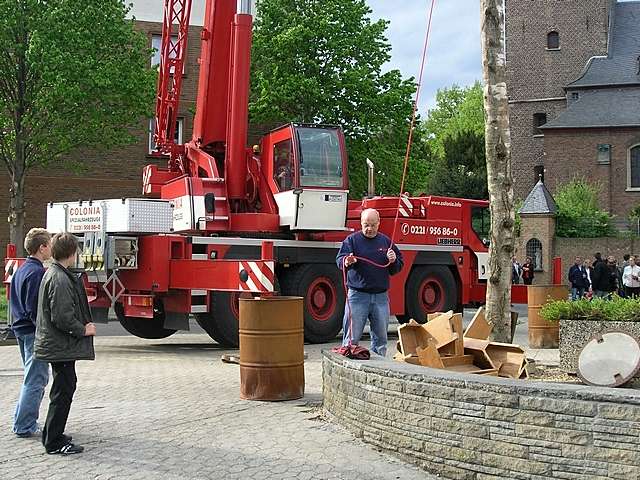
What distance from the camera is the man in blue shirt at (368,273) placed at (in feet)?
29.0

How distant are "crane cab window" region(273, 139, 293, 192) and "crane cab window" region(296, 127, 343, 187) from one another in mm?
220

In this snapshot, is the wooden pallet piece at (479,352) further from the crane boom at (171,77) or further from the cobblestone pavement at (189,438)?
the crane boom at (171,77)

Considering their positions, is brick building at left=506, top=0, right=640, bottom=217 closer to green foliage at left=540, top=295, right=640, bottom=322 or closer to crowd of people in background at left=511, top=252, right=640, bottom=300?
crowd of people in background at left=511, top=252, right=640, bottom=300

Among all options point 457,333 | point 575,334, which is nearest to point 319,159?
point 575,334

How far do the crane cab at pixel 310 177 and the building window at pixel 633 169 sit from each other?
134 ft

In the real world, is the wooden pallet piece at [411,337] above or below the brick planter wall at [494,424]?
above

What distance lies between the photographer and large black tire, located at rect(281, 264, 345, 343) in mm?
14969

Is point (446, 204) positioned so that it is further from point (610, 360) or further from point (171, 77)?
point (610, 360)

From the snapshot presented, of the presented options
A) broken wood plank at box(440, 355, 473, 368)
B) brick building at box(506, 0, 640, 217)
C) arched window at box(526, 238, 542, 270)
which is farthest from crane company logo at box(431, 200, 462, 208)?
brick building at box(506, 0, 640, 217)

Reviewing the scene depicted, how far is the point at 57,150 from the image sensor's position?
2664 centimetres

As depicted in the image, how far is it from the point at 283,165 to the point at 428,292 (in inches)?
162

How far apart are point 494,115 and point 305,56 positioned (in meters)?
27.3

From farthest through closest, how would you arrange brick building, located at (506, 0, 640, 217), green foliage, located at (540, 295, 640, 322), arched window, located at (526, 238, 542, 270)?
brick building, located at (506, 0, 640, 217), arched window, located at (526, 238, 542, 270), green foliage, located at (540, 295, 640, 322)

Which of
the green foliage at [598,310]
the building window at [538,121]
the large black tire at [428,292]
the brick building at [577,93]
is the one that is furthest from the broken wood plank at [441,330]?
the building window at [538,121]
